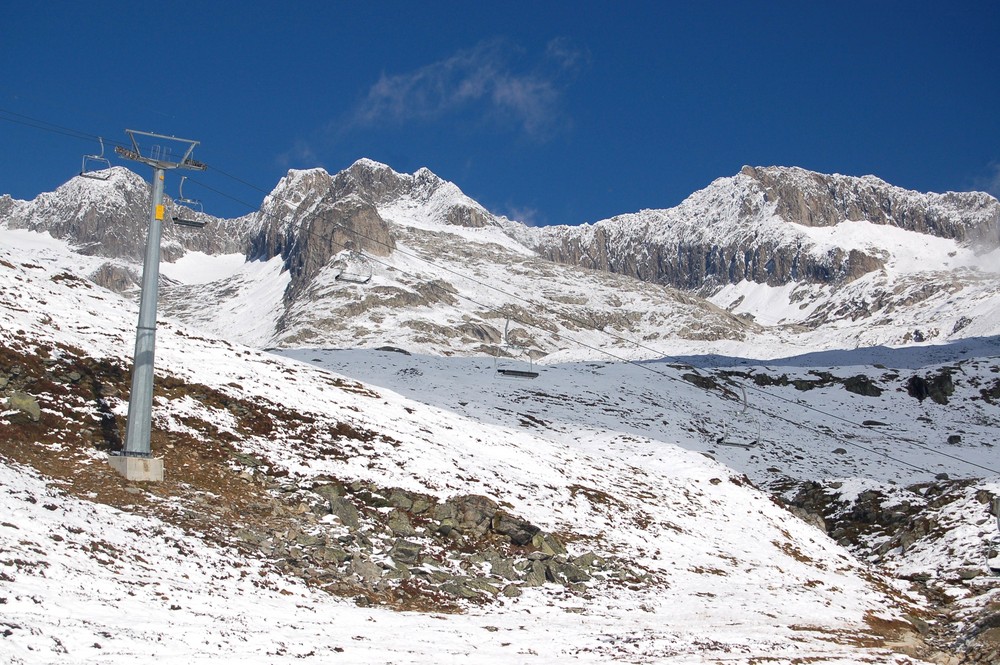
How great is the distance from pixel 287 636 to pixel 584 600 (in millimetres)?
10055

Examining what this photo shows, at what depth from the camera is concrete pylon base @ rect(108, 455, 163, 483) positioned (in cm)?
2364

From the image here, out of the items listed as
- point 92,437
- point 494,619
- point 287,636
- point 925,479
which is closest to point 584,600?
point 494,619

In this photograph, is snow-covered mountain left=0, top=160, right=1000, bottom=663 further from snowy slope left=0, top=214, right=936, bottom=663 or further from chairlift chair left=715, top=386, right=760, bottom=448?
chairlift chair left=715, top=386, right=760, bottom=448

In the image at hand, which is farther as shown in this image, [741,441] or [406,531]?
[741,441]

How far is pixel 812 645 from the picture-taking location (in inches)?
886

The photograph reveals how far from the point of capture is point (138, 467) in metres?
23.7

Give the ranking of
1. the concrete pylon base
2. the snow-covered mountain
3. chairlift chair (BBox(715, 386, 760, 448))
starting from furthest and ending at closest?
chairlift chair (BBox(715, 386, 760, 448)) → the concrete pylon base → the snow-covered mountain

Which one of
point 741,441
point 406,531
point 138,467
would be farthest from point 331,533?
point 741,441

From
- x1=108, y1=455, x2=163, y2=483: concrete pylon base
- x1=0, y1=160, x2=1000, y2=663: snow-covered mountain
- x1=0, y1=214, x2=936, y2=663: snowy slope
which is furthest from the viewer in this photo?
x1=108, y1=455, x2=163, y2=483: concrete pylon base

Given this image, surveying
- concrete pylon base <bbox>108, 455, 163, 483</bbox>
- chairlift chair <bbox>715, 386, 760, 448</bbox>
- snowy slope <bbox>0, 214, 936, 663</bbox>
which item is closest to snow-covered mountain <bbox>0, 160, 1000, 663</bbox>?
snowy slope <bbox>0, 214, 936, 663</bbox>


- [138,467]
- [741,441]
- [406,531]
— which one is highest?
[741,441]

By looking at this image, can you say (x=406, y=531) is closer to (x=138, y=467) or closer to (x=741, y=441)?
(x=138, y=467)

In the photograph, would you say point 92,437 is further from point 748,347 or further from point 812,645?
point 748,347

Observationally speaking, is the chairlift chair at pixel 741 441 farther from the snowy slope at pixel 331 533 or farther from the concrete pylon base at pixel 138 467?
the concrete pylon base at pixel 138 467
